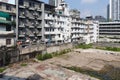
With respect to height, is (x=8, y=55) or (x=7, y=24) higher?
(x=7, y=24)

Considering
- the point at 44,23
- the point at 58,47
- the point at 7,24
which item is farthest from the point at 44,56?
the point at 44,23

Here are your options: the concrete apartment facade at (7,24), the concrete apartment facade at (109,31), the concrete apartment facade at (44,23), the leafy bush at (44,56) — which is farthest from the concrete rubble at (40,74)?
the concrete apartment facade at (109,31)

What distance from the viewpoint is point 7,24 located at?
171 ft

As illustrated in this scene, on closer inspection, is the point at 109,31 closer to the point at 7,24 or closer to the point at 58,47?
the point at 58,47

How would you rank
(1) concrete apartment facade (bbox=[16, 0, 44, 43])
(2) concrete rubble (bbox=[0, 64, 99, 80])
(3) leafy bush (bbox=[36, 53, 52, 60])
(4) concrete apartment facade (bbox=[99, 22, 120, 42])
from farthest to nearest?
(4) concrete apartment facade (bbox=[99, 22, 120, 42]) < (1) concrete apartment facade (bbox=[16, 0, 44, 43]) < (3) leafy bush (bbox=[36, 53, 52, 60]) < (2) concrete rubble (bbox=[0, 64, 99, 80])

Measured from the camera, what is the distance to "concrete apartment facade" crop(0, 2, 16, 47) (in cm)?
4981

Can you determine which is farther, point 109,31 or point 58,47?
point 109,31

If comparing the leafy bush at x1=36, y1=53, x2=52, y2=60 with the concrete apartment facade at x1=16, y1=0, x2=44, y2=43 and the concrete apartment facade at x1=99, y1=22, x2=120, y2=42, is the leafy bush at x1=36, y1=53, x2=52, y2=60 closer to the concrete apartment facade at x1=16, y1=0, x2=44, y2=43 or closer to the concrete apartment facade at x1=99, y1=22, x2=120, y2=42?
the concrete apartment facade at x1=16, y1=0, x2=44, y2=43

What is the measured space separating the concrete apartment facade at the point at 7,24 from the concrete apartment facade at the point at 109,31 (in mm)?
79263

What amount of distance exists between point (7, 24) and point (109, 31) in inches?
3679

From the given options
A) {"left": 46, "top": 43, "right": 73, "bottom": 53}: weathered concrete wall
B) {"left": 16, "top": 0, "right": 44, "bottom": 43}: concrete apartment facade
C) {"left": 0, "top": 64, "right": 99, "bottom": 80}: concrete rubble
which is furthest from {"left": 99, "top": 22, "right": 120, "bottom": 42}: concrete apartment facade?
{"left": 0, "top": 64, "right": 99, "bottom": 80}: concrete rubble

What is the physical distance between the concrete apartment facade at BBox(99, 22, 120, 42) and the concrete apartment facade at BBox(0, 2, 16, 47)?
79.3 meters

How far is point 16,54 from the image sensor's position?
156ft

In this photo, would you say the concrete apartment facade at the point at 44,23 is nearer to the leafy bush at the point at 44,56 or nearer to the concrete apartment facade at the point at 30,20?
the concrete apartment facade at the point at 30,20
